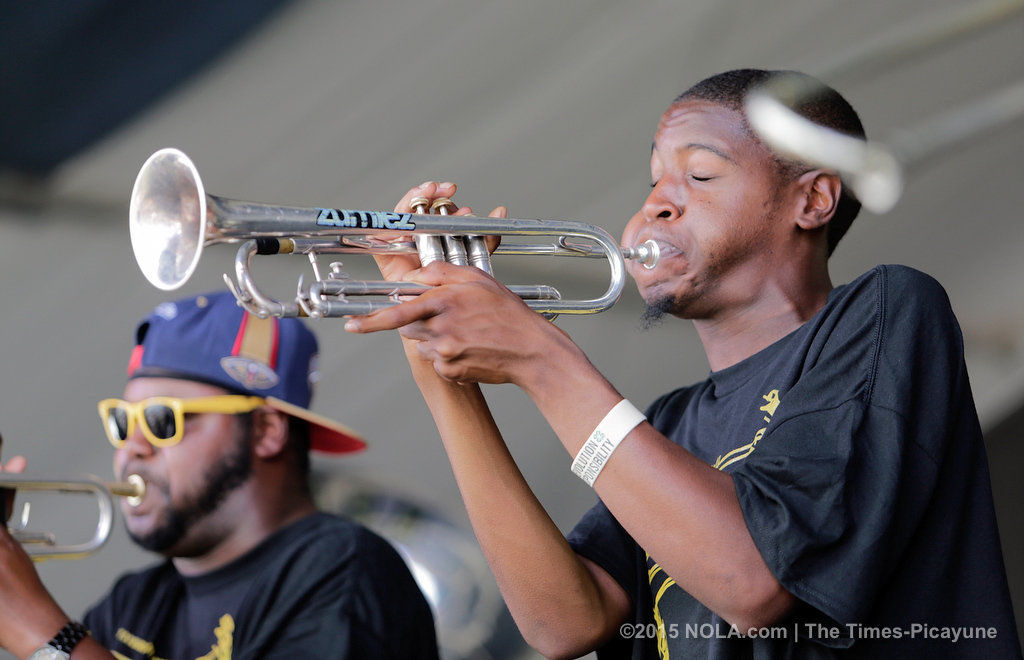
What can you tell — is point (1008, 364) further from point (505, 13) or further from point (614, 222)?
point (505, 13)

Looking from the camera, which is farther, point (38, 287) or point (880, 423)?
point (38, 287)

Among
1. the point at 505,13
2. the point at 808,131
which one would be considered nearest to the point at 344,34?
the point at 505,13

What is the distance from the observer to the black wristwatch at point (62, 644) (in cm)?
240

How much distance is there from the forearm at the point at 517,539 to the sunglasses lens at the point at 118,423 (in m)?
1.56

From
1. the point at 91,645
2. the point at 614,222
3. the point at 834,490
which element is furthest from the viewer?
the point at 614,222

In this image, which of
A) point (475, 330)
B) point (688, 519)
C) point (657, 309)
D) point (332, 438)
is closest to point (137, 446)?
point (332, 438)

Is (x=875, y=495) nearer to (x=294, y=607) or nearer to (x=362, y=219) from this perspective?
(x=362, y=219)

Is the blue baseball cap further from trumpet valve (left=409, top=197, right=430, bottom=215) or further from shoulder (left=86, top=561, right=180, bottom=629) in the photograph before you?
trumpet valve (left=409, top=197, right=430, bottom=215)

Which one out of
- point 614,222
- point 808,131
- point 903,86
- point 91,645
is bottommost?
point 91,645

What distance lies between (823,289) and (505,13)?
6.95ft

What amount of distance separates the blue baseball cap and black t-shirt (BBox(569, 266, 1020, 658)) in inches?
69.5

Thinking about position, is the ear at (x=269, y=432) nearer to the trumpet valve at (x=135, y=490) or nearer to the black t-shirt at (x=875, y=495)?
the trumpet valve at (x=135, y=490)

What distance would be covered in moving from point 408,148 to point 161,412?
138 cm

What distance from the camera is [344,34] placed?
3.47 m
